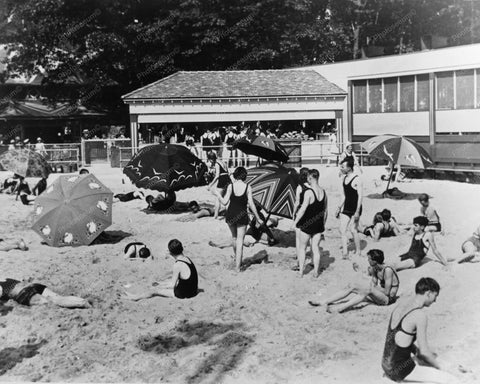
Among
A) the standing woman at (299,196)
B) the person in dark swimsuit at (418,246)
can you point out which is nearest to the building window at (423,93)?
the standing woman at (299,196)

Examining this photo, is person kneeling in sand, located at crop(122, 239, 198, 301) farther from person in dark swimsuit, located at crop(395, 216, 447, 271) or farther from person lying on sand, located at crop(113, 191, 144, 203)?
person lying on sand, located at crop(113, 191, 144, 203)

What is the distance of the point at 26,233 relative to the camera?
15.0m

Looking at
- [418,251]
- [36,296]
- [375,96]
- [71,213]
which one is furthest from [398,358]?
[375,96]

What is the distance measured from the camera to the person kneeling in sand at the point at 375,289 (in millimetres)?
9070

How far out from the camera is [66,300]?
980 centimetres

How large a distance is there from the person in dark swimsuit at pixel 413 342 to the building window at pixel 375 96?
2268cm

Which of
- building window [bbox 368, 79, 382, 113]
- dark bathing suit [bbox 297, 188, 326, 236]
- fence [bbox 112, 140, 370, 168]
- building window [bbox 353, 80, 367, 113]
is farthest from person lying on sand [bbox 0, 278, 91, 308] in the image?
building window [bbox 353, 80, 367, 113]

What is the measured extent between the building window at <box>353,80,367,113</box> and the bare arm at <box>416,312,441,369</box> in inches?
919

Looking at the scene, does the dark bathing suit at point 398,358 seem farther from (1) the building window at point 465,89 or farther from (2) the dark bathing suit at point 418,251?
(1) the building window at point 465,89

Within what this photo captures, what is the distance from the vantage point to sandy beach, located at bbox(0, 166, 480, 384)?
7.69 m

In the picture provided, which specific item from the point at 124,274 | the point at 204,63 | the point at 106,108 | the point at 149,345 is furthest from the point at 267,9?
the point at 149,345

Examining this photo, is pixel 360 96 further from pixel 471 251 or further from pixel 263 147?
pixel 471 251

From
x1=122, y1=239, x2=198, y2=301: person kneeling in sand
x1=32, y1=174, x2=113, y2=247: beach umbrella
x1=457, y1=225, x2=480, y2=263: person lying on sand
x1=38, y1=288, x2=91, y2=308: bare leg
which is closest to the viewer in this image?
x1=38, y1=288, x2=91, y2=308: bare leg

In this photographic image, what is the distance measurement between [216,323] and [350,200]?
3581 mm
